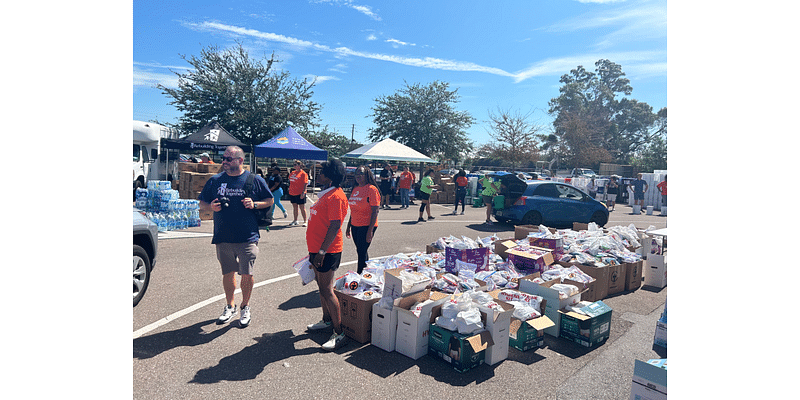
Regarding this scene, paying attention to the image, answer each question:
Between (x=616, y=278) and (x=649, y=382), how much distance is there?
372cm

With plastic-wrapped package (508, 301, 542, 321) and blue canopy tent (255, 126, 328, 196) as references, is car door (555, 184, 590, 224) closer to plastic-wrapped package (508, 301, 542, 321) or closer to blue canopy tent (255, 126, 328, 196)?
plastic-wrapped package (508, 301, 542, 321)

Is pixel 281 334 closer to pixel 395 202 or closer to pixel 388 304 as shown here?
pixel 388 304

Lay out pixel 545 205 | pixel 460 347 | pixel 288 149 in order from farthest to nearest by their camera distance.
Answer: pixel 288 149 → pixel 545 205 → pixel 460 347

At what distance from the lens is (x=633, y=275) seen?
21.4 feet

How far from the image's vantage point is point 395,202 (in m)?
20.1

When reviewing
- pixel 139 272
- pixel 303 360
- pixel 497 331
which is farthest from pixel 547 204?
pixel 139 272

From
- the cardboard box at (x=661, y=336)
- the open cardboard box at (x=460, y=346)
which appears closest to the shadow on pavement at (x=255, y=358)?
the open cardboard box at (x=460, y=346)

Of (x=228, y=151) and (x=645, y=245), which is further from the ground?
(x=228, y=151)

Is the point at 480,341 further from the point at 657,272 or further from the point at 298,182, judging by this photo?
the point at 298,182

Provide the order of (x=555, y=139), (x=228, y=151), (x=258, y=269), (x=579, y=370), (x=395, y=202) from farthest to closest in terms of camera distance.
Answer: (x=555, y=139), (x=395, y=202), (x=258, y=269), (x=228, y=151), (x=579, y=370)

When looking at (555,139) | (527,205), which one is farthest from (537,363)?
(555,139)

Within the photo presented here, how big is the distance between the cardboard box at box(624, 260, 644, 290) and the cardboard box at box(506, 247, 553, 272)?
1.22 metres

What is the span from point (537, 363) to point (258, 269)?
4568 mm

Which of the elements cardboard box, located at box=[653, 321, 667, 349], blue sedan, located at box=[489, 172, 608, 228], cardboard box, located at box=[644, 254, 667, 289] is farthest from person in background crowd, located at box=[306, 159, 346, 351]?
blue sedan, located at box=[489, 172, 608, 228]
